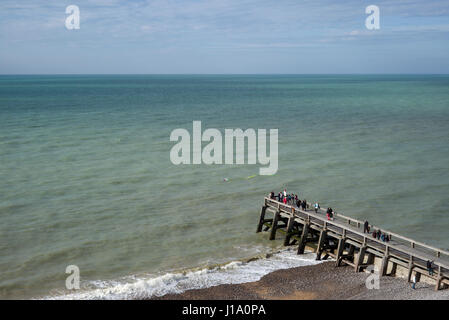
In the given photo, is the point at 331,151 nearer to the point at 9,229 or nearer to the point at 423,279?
the point at 423,279

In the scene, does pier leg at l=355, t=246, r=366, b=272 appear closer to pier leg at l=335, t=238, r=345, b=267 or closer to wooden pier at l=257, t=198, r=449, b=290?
wooden pier at l=257, t=198, r=449, b=290

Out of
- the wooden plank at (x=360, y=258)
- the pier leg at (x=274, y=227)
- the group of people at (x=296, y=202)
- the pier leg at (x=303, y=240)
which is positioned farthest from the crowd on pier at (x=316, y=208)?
the pier leg at (x=303, y=240)

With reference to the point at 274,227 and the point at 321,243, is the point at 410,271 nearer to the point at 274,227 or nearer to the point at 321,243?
the point at 321,243

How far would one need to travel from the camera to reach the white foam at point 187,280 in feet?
66.2

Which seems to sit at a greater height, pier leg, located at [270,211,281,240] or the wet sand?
pier leg, located at [270,211,281,240]

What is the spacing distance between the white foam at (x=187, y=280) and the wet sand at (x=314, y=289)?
2.07 feet

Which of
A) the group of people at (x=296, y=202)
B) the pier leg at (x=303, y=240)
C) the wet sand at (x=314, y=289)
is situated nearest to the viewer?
the wet sand at (x=314, y=289)

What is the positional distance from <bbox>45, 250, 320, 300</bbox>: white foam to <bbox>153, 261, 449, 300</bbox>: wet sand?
2.07 feet

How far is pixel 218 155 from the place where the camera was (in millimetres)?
46594

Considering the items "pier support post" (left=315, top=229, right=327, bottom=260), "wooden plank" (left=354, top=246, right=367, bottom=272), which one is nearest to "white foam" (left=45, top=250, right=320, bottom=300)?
"pier support post" (left=315, top=229, right=327, bottom=260)

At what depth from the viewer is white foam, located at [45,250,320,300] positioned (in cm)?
2017

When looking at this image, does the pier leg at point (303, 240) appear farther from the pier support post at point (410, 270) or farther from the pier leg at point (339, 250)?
the pier support post at point (410, 270)

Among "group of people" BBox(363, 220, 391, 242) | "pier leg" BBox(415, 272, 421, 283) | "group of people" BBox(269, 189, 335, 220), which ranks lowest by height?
"pier leg" BBox(415, 272, 421, 283)
